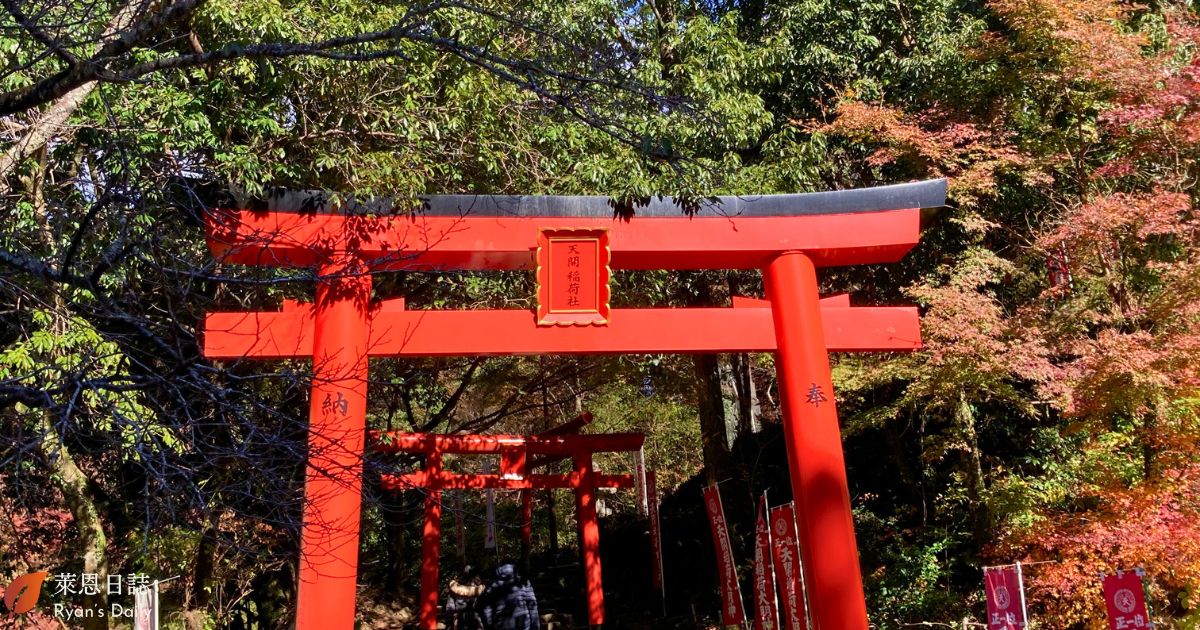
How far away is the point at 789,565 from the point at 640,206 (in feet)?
11.5

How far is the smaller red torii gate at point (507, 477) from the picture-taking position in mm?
11281

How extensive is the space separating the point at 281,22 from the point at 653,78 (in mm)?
4220

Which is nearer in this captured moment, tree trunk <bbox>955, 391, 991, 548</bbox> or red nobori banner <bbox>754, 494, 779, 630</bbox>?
red nobori banner <bbox>754, 494, 779, 630</bbox>

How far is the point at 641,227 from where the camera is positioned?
7.64m

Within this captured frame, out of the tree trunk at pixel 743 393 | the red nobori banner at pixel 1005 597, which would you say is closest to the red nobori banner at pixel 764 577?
the red nobori banner at pixel 1005 597

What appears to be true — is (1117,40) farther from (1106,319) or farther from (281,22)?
(281,22)

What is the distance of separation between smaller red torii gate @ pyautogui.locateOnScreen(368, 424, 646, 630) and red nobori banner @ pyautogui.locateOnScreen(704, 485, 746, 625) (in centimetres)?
213

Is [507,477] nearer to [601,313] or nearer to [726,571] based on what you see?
[726,571]

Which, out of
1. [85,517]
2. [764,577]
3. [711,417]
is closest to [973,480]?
[764,577]

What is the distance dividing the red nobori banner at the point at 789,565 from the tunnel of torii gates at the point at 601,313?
1.35 ft

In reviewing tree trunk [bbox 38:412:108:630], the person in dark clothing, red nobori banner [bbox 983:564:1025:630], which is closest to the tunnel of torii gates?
red nobori banner [bbox 983:564:1025:630]

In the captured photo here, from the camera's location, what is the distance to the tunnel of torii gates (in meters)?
6.98

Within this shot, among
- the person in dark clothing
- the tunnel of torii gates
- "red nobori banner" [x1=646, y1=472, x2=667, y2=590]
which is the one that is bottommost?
the person in dark clothing

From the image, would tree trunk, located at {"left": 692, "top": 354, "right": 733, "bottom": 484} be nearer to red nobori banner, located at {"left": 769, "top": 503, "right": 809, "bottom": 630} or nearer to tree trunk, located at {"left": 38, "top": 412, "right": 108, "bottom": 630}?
red nobori banner, located at {"left": 769, "top": 503, "right": 809, "bottom": 630}
